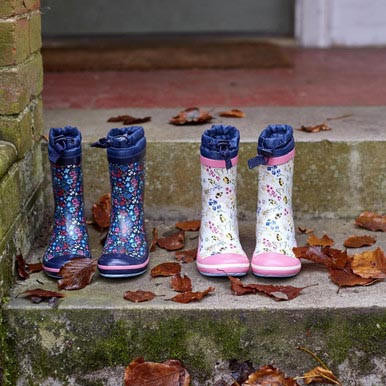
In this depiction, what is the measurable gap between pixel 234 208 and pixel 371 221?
51 cm

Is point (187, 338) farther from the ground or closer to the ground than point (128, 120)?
closer to the ground

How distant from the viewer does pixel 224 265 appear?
2025mm

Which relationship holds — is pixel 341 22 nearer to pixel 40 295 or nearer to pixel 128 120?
pixel 128 120

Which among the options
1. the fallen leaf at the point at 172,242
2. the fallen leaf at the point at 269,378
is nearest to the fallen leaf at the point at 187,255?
the fallen leaf at the point at 172,242

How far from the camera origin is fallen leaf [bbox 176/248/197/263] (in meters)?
2.16

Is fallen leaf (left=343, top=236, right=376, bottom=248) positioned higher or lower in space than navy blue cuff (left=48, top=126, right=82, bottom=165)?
lower

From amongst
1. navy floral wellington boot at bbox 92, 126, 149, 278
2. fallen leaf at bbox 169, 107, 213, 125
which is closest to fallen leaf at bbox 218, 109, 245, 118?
fallen leaf at bbox 169, 107, 213, 125

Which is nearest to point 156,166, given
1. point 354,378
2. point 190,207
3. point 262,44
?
point 190,207

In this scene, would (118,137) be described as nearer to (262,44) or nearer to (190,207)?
(190,207)

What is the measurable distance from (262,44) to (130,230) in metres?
2.78

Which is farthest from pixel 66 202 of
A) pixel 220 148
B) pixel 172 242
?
pixel 220 148

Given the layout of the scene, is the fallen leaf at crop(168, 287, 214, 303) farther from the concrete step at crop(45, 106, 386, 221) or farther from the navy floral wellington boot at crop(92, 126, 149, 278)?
the concrete step at crop(45, 106, 386, 221)

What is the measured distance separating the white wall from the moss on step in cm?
312

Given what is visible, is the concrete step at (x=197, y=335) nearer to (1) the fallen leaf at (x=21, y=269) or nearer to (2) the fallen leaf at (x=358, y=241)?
(1) the fallen leaf at (x=21, y=269)
